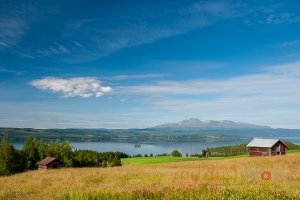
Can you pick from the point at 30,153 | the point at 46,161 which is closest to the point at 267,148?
the point at 46,161

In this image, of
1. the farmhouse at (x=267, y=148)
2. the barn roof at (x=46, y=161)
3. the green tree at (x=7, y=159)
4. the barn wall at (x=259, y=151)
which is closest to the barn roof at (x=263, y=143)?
the farmhouse at (x=267, y=148)

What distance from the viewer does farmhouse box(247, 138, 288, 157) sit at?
7281cm

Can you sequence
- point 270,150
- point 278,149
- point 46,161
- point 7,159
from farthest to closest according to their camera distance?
point 46,161, point 278,149, point 270,150, point 7,159

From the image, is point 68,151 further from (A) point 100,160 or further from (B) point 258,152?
(B) point 258,152

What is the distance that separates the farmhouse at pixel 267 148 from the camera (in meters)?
72.8

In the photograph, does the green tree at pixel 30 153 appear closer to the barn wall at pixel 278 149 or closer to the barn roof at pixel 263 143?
the barn roof at pixel 263 143

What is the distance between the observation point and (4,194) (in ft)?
31.4

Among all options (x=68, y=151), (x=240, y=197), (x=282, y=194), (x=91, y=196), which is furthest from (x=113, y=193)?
(x=68, y=151)

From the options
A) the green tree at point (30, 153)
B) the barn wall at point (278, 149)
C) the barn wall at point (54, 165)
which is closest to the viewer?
the barn wall at point (278, 149)

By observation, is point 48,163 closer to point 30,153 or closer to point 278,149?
point 30,153

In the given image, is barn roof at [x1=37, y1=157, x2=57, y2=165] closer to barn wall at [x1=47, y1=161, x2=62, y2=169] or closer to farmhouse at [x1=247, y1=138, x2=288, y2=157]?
barn wall at [x1=47, y1=161, x2=62, y2=169]

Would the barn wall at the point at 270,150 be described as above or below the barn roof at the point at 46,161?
above

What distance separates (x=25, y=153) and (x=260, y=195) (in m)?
77.1

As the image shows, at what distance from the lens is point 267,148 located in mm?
73625
